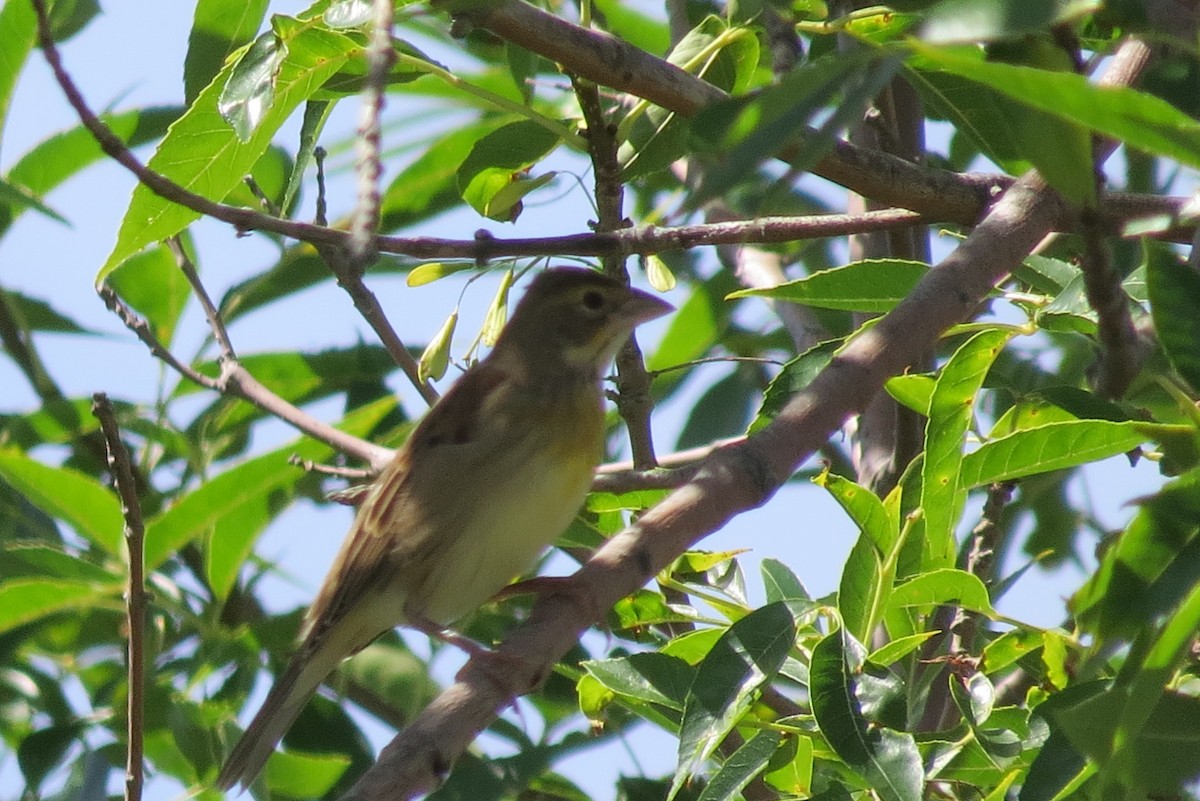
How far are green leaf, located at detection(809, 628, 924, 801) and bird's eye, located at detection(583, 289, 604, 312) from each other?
99.1 inches

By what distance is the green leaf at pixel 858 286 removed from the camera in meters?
3.31

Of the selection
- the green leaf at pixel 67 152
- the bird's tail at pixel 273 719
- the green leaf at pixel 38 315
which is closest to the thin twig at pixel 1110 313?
the bird's tail at pixel 273 719

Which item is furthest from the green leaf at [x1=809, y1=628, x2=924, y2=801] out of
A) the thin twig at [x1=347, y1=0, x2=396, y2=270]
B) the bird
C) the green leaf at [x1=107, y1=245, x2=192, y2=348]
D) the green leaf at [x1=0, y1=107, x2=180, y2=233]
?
the green leaf at [x1=107, y1=245, x2=192, y2=348]

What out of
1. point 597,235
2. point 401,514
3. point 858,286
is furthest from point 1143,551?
point 401,514

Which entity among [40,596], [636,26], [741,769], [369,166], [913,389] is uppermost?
[636,26]

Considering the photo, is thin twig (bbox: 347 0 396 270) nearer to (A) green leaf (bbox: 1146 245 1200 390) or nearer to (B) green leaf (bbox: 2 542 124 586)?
(A) green leaf (bbox: 1146 245 1200 390)

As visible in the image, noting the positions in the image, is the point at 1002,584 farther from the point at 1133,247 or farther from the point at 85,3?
the point at 85,3

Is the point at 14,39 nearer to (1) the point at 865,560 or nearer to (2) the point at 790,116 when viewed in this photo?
(1) the point at 865,560

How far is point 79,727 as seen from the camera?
4.41 meters

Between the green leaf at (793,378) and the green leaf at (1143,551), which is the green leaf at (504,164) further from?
the green leaf at (1143,551)

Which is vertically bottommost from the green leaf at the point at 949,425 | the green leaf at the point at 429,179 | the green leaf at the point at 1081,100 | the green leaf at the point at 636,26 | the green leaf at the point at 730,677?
the green leaf at the point at 730,677

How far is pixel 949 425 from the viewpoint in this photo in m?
2.89

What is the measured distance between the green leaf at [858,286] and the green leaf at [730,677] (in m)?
0.85

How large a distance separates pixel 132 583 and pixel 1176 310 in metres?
1.99
